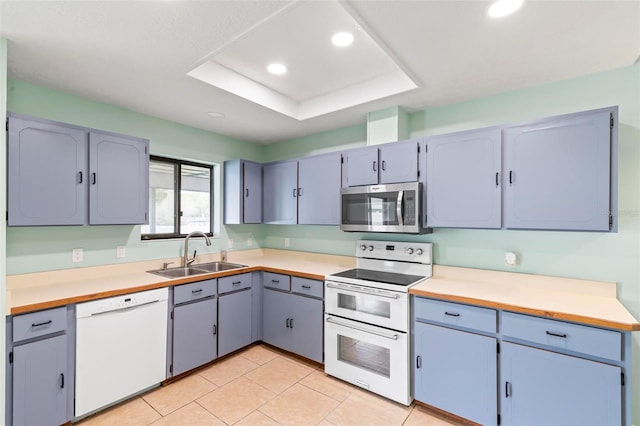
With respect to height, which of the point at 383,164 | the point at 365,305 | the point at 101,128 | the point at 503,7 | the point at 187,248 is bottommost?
the point at 365,305

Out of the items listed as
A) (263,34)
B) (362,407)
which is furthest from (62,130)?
(362,407)

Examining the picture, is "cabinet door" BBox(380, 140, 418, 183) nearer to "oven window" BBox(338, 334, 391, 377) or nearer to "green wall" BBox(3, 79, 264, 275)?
"oven window" BBox(338, 334, 391, 377)

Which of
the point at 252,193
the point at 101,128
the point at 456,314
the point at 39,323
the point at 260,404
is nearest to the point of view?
the point at 39,323

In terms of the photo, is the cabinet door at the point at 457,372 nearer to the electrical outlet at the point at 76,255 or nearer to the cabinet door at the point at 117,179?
the cabinet door at the point at 117,179

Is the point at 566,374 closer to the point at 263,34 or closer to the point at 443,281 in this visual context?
the point at 443,281

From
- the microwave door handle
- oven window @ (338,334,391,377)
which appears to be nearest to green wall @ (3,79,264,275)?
oven window @ (338,334,391,377)

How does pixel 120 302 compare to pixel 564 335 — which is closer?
pixel 564 335

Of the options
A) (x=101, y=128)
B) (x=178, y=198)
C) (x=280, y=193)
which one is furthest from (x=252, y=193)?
(x=101, y=128)

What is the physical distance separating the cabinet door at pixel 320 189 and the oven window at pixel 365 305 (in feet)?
2.59

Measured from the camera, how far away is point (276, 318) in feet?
10.3

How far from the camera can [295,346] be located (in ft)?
9.75

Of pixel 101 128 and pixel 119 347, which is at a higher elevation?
pixel 101 128

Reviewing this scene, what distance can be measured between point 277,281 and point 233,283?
1.45 ft

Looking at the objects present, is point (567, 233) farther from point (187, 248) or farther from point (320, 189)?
point (187, 248)
